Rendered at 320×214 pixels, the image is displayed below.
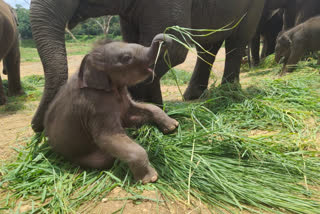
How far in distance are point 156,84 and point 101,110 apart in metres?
1.20

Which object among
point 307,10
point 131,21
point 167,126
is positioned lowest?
point 167,126

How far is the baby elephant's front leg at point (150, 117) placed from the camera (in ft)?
8.55

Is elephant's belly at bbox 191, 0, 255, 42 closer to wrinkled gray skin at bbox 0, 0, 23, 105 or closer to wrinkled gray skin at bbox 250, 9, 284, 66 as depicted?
wrinkled gray skin at bbox 0, 0, 23, 105

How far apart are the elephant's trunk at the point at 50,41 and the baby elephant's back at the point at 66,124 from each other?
3.6 inches

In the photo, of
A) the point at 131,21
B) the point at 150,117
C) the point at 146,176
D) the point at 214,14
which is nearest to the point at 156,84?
the point at 150,117

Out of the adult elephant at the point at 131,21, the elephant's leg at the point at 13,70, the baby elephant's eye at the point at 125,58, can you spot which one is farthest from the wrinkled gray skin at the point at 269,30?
the baby elephant's eye at the point at 125,58

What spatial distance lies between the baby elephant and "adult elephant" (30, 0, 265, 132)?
0.70 ft

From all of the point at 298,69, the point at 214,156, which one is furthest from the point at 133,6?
the point at 298,69

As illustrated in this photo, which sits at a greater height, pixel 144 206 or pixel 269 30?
pixel 269 30

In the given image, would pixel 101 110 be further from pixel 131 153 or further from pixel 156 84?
pixel 156 84

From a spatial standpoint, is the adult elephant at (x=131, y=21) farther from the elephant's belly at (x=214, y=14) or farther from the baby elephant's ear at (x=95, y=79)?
the baby elephant's ear at (x=95, y=79)

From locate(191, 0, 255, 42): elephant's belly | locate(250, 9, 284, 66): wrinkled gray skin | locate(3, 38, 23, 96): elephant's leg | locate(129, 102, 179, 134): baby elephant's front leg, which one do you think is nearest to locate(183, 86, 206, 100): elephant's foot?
locate(191, 0, 255, 42): elephant's belly

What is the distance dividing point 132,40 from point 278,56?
5.18 metres

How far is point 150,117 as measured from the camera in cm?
263
